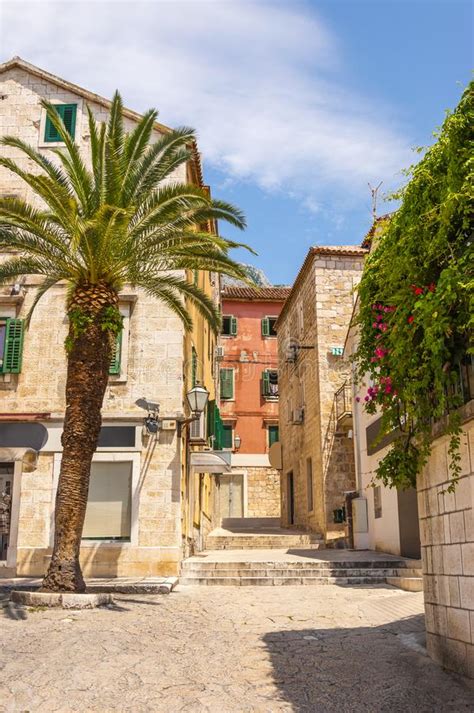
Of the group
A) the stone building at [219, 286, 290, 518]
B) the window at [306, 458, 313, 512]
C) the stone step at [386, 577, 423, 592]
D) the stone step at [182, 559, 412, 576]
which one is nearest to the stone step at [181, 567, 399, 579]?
the stone step at [182, 559, 412, 576]

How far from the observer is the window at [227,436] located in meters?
35.6

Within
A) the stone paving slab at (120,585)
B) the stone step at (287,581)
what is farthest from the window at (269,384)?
the stone paving slab at (120,585)

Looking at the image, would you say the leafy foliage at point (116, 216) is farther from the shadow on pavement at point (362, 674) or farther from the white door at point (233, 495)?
the white door at point (233, 495)

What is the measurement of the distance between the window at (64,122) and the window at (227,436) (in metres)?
21.1

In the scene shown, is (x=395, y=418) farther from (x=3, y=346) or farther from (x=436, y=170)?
(x=3, y=346)

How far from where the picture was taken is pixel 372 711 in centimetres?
539

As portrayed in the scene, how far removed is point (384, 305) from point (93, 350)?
6.15m

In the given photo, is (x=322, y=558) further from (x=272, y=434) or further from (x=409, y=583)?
(x=272, y=434)

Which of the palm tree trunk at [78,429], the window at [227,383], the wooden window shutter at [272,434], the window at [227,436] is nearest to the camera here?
the palm tree trunk at [78,429]

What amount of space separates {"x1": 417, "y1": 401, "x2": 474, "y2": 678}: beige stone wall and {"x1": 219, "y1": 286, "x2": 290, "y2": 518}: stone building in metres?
28.5

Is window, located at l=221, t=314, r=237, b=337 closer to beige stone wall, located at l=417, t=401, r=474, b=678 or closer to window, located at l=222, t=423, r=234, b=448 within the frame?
window, located at l=222, t=423, r=234, b=448

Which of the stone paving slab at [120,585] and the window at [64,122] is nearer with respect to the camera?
the stone paving slab at [120,585]

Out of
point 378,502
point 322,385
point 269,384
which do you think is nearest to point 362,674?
point 378,502

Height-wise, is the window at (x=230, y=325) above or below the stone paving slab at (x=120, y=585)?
above
